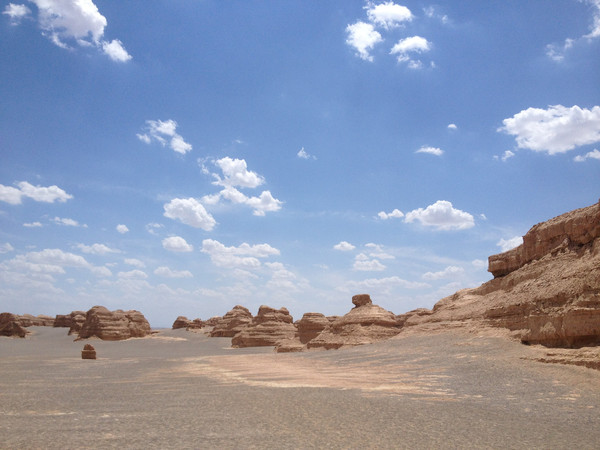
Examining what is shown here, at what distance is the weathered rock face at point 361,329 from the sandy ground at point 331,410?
57.6 feet

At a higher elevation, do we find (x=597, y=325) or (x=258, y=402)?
(x=597, y=325)

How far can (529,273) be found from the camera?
87.0 feet

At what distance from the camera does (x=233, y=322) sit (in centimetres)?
7612

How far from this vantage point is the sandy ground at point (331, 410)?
7893 millimetres

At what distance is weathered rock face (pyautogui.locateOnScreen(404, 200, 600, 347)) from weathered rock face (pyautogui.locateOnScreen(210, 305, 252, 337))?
4560 centimetres

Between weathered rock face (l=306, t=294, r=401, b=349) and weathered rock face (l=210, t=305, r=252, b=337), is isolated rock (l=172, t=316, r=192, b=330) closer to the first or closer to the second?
weathered rock face (l=210, t=305, r=252, b=337)

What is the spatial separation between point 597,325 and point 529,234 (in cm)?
1342

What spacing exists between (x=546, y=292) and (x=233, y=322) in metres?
62.6

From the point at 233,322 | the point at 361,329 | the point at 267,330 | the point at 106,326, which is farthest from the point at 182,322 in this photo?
the point at 361,329

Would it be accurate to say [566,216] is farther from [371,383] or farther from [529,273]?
[371,383]

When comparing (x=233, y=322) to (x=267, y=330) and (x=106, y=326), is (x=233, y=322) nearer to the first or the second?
(x=106, y=326)

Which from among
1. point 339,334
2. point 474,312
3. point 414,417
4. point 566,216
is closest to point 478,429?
point 414,417

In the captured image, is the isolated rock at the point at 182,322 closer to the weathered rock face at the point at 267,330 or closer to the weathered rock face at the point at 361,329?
the weathered rock face at the point at 267,330

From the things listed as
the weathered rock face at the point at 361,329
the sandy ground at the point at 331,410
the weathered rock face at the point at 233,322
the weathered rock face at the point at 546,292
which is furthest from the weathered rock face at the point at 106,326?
the sandy ground at the point at 331,410
